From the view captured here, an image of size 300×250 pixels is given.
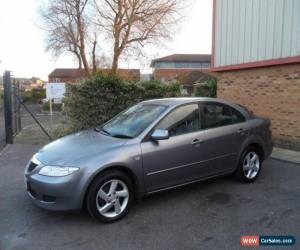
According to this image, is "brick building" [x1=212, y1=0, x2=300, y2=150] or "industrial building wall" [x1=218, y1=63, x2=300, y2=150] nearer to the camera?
"brick building" [x1=212, y1=0, x2=300, y2=150]

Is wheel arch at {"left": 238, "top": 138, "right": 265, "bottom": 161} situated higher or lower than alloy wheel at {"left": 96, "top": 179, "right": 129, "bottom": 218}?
higher

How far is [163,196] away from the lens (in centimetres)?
455

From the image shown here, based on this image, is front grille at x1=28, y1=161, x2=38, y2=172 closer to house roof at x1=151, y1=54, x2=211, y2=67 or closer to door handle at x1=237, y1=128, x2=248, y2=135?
door handle at x1=237, y1=128, x2=248, y2=135

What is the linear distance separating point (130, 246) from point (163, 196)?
1442 mm

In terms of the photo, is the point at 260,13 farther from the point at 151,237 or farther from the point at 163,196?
the point at 151,237

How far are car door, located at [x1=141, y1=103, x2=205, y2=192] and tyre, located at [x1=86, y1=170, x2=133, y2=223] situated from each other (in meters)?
0.33

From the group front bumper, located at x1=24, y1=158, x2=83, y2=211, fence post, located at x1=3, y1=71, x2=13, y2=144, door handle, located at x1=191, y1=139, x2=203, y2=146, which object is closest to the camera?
front bumper, located at x1=24, y1=158, x2=83, y2=211

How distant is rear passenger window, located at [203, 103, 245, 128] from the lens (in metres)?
4.74

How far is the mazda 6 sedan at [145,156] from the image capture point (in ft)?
11.6

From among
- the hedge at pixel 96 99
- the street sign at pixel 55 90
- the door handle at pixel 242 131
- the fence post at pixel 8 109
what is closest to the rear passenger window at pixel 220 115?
the door handle at pixel 242 131

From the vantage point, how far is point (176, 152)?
4.21 metres

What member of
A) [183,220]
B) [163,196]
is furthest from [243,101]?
[183,220]

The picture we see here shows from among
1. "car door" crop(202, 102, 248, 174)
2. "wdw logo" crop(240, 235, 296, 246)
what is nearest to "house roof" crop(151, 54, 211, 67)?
"car door" crop(202, 102, 248, 174)

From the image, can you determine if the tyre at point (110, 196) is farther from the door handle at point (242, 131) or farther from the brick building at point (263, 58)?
the brick building at point (263, 58)
